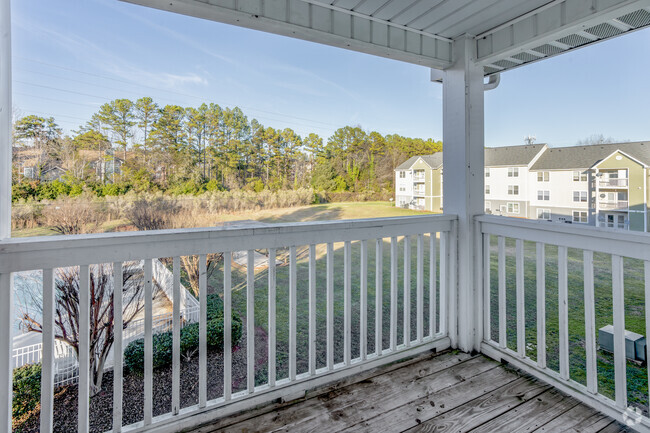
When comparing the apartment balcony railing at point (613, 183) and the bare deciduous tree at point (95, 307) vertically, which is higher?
the apartment balcony railing at point (613, 183)

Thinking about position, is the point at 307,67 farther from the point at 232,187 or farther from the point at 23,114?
the point at 23,114

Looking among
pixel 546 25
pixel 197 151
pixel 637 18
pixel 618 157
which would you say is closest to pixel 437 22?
pixel 546 25

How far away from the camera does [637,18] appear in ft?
5.39

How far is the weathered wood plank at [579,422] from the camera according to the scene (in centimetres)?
160

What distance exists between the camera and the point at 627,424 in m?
A: 1.60

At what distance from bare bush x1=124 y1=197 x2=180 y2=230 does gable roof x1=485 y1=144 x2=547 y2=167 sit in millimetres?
2091

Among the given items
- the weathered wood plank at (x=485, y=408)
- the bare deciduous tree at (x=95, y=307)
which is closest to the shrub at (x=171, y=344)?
the bare deciduous tree at (x=95, y=307)

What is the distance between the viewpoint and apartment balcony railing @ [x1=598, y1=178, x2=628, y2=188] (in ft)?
5.40

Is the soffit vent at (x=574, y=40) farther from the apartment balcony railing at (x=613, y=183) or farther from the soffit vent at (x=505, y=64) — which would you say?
the apartment balcony railing at (x=613, y=183)

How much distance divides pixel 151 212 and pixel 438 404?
1.83 m

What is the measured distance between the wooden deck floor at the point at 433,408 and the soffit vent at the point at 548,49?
2059 mm

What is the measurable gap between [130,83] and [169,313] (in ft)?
3.68

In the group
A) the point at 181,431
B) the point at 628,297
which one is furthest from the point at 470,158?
the point at 181,431

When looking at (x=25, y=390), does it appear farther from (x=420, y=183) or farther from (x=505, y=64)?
(x=505, y=64)
